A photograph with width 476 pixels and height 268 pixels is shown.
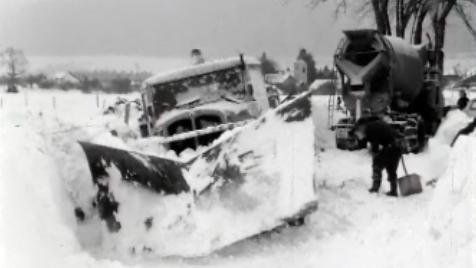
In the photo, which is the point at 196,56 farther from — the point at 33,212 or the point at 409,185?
the point at 33,212

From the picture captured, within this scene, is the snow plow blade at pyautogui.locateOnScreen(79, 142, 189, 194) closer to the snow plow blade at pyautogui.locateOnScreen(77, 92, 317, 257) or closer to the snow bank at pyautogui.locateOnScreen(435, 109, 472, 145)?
the snow plow blade at pyautogui.locateOnScreen(77, 92, 317, 257)

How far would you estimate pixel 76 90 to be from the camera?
47094 mm

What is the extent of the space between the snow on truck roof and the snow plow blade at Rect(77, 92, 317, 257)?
3.78 meters

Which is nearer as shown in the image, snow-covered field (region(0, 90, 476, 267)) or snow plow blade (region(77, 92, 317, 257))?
snow-covered field (region(0, 90, 476, 267))

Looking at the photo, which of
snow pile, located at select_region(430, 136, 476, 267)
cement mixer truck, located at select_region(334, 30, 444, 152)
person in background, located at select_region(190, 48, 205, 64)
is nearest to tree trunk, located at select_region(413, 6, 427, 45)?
cement mixer truck, located at select_region(334, 30, 444, 152)

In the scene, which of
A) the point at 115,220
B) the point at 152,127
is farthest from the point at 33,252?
the point at 152,127

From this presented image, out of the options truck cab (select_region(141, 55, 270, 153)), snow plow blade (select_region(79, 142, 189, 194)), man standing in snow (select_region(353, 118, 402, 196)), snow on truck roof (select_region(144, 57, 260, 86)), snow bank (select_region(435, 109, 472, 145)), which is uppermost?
snow on truck roof (select_region(144, 57, 260, 86))

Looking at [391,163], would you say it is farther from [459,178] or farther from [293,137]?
[459,178]

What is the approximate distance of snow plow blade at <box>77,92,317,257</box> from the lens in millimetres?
6996

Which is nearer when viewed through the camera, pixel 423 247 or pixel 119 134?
pixel 423 247

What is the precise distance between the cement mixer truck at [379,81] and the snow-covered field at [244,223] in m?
6.98

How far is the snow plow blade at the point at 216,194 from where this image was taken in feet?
23.0

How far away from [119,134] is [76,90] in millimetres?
36534

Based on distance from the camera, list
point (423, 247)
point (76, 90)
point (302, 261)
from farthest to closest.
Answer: point (76, 90)
point (302, 261)
point (423, 247)
